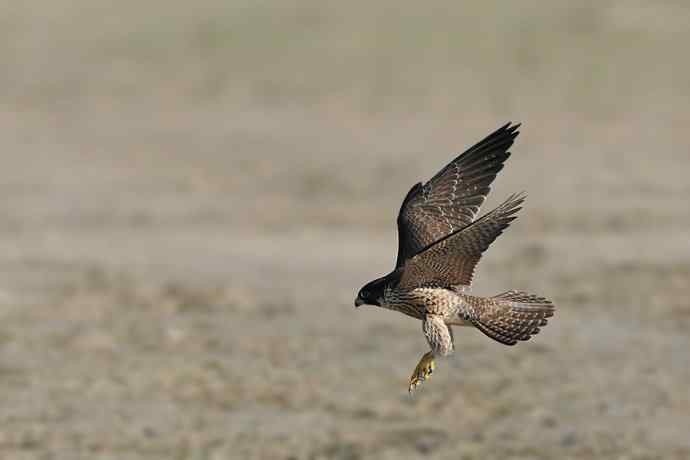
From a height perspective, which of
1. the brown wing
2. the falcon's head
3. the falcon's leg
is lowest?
the falcon's leg

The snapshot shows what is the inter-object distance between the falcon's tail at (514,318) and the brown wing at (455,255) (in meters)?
0.21

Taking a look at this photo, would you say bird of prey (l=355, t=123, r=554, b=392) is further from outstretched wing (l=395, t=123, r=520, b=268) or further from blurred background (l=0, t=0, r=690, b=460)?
blurred background (l=0, t=0, r=690, b=460)

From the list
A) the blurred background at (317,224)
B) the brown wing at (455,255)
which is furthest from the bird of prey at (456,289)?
the blurred background at (317,224)

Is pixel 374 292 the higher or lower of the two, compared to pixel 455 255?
lower

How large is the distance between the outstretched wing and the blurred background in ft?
14.2

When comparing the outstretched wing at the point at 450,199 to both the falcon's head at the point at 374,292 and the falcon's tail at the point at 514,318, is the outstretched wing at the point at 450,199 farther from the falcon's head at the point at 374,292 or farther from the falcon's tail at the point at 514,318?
the falcon's tail at the point at 514,318

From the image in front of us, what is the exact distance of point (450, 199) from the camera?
729 centimetres

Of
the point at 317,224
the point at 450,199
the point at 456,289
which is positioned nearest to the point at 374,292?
the point at 456,289

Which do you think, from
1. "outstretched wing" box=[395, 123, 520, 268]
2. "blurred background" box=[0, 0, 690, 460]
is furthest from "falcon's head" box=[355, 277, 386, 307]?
"blurred background" box=[0, 0, 690, 460]

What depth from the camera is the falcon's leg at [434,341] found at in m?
6.32

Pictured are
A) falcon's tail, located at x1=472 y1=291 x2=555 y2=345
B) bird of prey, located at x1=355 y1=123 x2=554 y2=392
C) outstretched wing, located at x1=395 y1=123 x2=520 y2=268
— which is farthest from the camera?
outstretched wing, located at x1=395 y1=123 x2=520 y2=268

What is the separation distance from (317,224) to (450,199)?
1322cm

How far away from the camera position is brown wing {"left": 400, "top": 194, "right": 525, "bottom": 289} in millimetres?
5988

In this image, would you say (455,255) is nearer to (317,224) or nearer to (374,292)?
(374,292)
